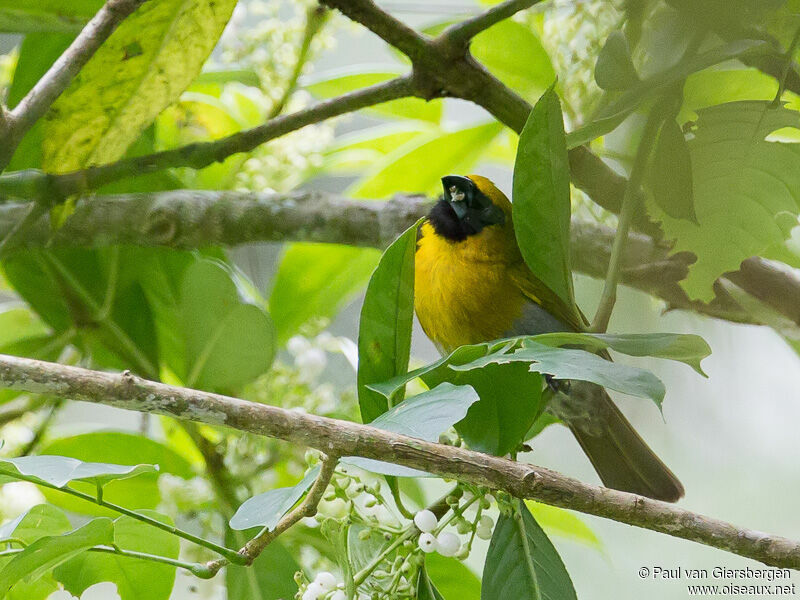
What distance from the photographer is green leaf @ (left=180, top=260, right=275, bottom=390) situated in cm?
75

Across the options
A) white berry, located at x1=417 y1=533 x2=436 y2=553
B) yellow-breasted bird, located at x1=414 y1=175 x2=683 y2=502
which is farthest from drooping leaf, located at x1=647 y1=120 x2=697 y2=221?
white berry, located at x1=417 y1=533 x2=436 y2=553

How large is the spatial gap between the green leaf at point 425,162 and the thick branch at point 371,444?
0.59 m

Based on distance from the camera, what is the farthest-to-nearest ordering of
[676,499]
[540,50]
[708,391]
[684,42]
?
[540,50] → [676,499] → [708,391] → [684,42]

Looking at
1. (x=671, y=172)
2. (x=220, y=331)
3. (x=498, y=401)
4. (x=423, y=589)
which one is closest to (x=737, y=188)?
(x=671, y=172)

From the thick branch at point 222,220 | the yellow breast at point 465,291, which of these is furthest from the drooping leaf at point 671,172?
the thick branch at point 222,220

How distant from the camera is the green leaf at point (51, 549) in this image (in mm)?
421

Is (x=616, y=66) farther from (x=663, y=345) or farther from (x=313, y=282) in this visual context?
(x=313, y=282)

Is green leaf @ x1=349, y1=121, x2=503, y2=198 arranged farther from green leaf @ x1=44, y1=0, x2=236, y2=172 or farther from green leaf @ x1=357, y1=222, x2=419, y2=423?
green leaf @ x1=357, y1=222, x2=419, y2=423

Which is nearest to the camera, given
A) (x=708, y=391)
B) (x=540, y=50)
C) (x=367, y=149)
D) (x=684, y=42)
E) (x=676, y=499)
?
(x=684, y=42)

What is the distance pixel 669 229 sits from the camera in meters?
0.43

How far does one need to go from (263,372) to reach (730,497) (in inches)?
17.4

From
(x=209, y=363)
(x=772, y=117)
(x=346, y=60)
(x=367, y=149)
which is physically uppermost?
(x=772, y=117)

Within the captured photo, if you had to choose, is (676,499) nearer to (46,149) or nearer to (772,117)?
(772,117)

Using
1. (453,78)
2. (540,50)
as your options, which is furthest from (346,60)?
(453,78)
